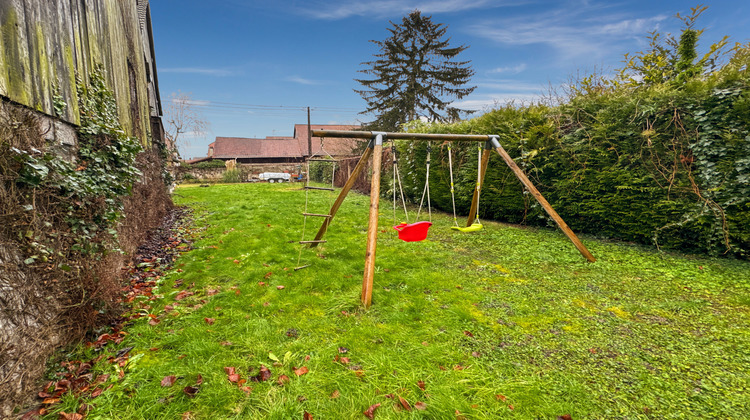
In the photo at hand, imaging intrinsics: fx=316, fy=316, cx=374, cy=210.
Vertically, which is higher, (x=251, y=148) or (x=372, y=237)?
(x=251, y=148)

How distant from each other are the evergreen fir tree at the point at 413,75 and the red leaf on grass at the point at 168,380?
2309 centimetres

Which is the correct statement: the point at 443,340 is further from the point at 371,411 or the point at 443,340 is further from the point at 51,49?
the point at 51,49

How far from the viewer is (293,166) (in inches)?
1249

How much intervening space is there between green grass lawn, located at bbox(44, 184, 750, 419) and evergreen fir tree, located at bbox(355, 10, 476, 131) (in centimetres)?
2048

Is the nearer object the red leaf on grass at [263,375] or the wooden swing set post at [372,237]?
the red leaf on grass at [263,375]

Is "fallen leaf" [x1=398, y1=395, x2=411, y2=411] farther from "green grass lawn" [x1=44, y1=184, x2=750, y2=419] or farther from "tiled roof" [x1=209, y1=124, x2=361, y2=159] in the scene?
"tiled roof" [x1=209, y1=124, x2=361, y2=159]

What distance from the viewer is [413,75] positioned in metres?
23.3

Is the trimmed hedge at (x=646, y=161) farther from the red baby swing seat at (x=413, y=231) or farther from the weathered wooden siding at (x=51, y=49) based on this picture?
the weathered wooden siding at (x=51, y=49)

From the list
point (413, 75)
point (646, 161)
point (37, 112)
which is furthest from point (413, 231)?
point (413, 75)

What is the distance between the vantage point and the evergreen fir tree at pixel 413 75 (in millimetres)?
22750

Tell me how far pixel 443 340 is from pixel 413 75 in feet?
76.7

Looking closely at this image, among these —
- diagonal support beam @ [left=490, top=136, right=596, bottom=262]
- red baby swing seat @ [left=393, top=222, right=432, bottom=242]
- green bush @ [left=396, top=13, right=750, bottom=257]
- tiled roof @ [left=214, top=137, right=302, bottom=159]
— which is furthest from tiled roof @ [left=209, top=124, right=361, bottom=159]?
red baby swing seat @ [left=393, top=222, right=432, bottom=242]

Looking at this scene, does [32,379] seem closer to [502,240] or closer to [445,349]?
[445,349]

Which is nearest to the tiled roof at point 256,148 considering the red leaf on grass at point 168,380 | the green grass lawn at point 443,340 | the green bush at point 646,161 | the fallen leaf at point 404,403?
the green bush at point 646,161
